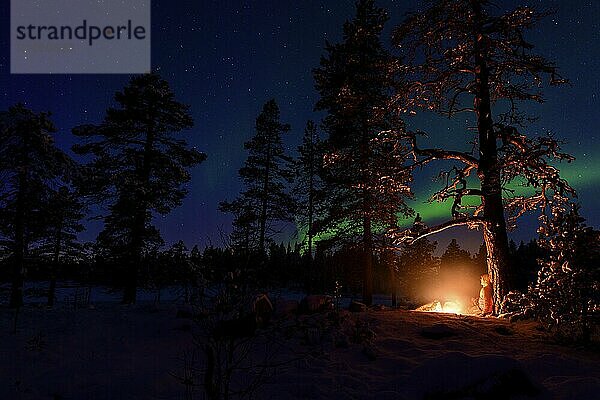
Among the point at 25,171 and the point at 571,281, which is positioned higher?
the point at 25,171

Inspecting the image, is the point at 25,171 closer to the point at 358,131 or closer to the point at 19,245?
the point at 19,245

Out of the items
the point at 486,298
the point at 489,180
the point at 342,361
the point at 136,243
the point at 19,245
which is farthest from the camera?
the point at 136,243

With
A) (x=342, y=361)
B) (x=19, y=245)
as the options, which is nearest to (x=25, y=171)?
(x=19, y=245)

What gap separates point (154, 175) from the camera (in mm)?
19172

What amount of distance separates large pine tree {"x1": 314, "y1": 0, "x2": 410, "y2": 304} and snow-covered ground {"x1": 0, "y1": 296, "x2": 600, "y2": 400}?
620 centimetres

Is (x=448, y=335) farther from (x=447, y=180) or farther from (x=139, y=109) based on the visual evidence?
(x=139, y=109)

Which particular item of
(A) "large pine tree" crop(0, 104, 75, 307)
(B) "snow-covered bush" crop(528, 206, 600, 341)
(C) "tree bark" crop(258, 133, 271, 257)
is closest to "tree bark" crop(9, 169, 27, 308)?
(A) "large pine tree" crop(0, 104, 75, 307)

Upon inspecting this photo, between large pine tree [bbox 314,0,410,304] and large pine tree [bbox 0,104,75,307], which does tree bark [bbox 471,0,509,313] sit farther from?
large pine tree [bbox 0,104,75,307]

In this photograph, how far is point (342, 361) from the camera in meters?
7.70

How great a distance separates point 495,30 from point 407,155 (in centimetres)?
460

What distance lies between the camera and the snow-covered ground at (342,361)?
18.6 ft

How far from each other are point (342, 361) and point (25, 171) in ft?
62.0

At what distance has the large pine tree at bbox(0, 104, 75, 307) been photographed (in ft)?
59.7

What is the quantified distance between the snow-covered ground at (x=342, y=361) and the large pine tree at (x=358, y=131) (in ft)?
20.4
